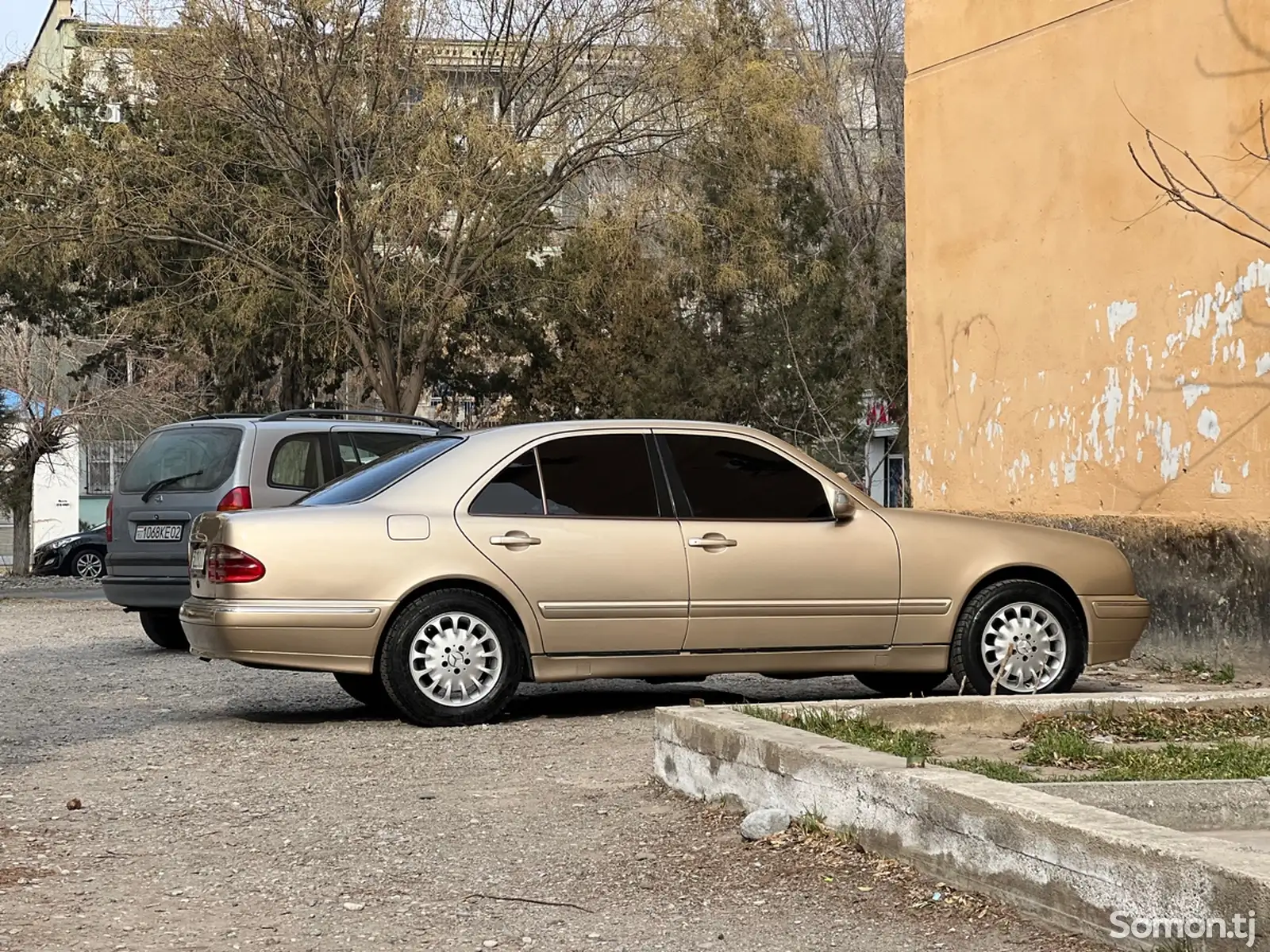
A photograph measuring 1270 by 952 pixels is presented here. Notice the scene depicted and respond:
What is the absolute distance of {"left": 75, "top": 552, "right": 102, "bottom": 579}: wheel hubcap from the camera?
36188 mm

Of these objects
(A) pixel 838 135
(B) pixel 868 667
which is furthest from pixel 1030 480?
(A) pixel 838 135

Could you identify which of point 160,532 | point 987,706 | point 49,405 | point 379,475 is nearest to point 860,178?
point 49,405

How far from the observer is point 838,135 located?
120ft

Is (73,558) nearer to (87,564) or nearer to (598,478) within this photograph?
(87,564)

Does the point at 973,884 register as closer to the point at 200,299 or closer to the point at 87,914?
the point at 87,914

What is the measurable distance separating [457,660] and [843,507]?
2.18 meters

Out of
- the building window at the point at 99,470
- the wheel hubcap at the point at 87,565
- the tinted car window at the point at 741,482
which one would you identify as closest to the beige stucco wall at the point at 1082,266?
the tinted car window at the point at 741,482

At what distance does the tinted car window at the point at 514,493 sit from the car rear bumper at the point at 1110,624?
3056mm

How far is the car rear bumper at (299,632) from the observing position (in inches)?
355

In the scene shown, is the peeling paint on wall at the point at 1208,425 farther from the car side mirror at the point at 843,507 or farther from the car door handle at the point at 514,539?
the car door handle at the point at 514,539

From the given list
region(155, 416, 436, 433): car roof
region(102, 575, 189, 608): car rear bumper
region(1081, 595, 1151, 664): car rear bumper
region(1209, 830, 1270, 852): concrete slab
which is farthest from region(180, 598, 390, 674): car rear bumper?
region(155, 416, 436, 433): car roof

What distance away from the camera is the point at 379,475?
384 inches

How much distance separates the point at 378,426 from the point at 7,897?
938 cm

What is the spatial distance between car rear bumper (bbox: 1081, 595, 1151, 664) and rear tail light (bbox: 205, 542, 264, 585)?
4423mm
